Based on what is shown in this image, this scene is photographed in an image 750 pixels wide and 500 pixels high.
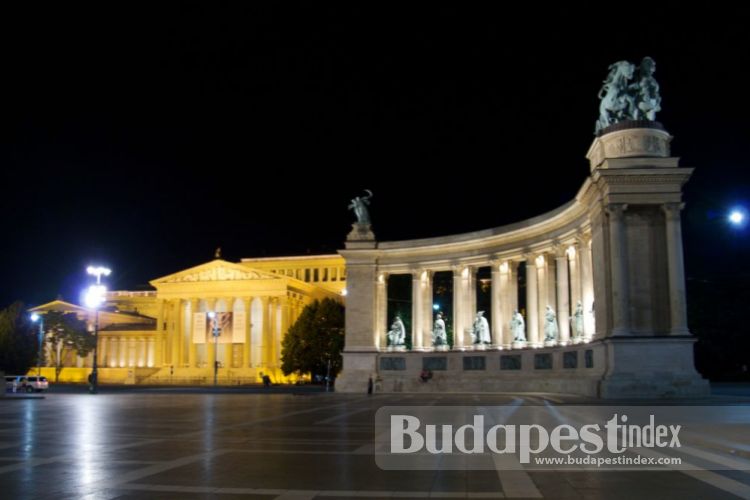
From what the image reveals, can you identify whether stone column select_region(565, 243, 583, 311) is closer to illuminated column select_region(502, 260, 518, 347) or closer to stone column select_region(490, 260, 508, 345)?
illuminated column select_region(502, 260, 518, 347)

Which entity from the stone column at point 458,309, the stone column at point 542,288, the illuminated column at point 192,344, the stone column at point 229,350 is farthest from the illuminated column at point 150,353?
the stone column at point 542,288

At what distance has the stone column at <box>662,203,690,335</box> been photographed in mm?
40719

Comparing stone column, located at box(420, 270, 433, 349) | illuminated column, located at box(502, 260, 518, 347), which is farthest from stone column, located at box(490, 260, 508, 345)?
stone column, located at box(420, 270, 433, 349)

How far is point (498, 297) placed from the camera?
6303cm

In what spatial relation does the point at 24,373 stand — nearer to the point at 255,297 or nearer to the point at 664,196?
the point at 255,297

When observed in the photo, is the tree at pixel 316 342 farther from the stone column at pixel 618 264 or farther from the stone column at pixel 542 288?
the stone column at pixel 618 264

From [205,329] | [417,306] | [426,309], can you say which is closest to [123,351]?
[205,329]

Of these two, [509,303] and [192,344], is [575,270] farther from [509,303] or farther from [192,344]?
[192,344]

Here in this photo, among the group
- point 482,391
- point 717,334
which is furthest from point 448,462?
point 717,334

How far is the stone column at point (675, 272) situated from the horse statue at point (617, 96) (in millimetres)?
6261

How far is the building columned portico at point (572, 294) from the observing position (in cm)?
4072

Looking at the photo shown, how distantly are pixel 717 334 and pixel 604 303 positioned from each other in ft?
127

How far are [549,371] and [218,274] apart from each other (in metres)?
84.6

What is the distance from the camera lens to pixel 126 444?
2056 centimetres
